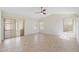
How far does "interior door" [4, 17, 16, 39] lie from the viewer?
2.11 meters

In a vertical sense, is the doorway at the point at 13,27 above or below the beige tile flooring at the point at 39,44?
above

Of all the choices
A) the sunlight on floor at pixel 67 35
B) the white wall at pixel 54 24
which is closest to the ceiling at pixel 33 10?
the white wall at pixel 54 24

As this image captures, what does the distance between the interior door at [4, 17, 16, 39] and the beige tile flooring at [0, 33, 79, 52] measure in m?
0.09

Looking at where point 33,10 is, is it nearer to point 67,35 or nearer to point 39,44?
point 39,44

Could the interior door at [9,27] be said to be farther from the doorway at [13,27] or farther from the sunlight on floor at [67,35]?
the sunlight on floor at [67,35]

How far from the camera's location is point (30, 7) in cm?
214

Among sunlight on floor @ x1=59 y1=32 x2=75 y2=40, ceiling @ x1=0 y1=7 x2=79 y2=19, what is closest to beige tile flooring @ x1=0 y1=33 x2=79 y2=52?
sunlight on floor @ x1=59 y1=32 x2=75 y2=40

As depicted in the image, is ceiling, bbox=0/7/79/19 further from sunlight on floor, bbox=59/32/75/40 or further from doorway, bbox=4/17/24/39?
sunlight on floor, bbox=59/32/75/40

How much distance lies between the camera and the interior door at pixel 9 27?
2.11m

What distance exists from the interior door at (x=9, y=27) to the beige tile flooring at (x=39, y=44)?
0.30ft

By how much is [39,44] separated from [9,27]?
24.2 inches

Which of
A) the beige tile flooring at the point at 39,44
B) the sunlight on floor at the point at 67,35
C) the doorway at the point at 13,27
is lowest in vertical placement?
the beige tile flooring at the point at 39,44

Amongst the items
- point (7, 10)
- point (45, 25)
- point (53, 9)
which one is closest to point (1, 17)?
point (7, 10)
